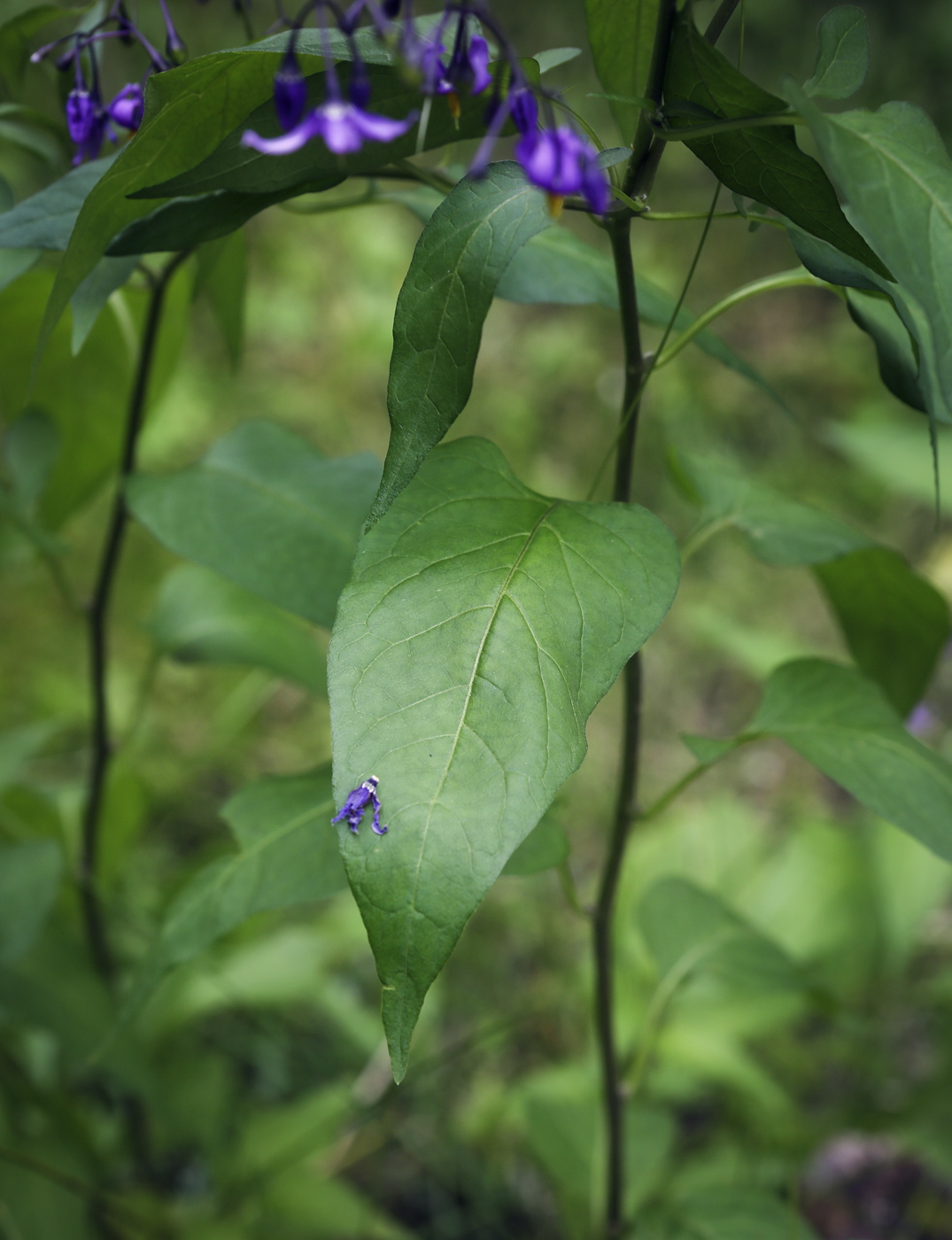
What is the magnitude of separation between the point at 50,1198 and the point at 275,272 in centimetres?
243

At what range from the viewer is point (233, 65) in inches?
16.3

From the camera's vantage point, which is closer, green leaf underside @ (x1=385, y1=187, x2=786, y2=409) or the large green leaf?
the large green leaf

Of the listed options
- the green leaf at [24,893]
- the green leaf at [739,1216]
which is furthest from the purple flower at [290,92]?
the green leaf at [739,1216]

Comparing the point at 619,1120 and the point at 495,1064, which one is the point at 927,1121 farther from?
the point at 495,1064

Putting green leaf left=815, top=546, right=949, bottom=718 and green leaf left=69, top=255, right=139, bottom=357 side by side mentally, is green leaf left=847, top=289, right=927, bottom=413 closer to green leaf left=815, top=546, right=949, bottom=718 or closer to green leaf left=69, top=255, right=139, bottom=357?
green leaf left=815, top=546, right=949, bottom=718

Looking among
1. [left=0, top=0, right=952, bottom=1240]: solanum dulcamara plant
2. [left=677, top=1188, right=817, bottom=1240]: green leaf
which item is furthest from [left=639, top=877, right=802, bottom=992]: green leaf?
[left=677, top=1188, right=817, bottom=1240]: green leaf

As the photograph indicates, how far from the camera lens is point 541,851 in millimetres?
527

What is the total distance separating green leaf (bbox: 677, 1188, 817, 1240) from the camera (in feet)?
2.26

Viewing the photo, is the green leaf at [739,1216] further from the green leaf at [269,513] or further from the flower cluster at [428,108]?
the flower cluster at [428,108]

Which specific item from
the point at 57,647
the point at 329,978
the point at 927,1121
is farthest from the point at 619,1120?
the point at 57,647

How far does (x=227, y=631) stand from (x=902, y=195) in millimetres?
608

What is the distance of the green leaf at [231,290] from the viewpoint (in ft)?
2.16

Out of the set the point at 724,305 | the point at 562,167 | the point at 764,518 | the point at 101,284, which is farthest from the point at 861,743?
the point at 101,284

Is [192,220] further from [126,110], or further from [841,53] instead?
[841,53]
